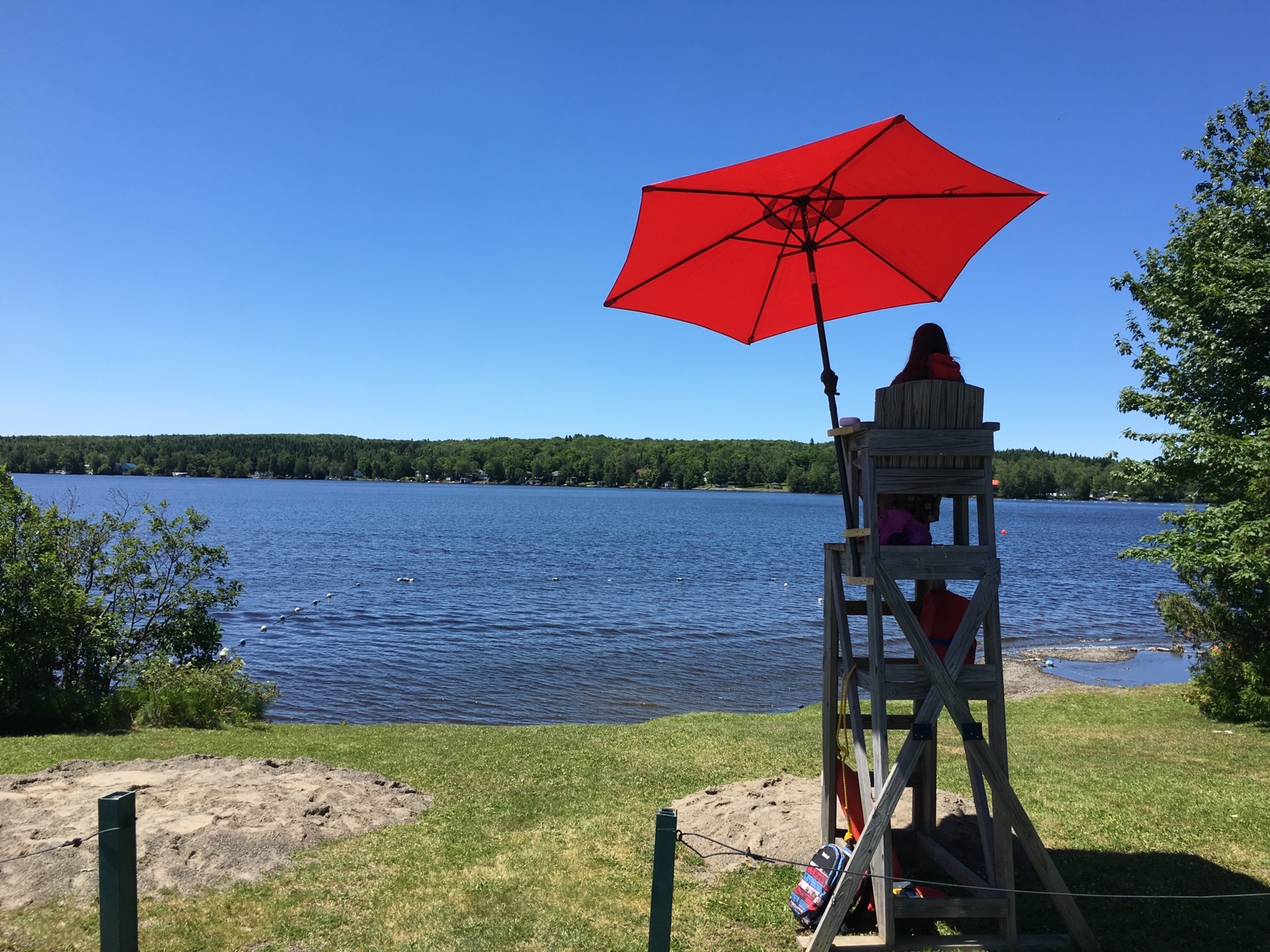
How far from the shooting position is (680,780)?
27.7 feet

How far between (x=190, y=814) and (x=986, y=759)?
5.83 meters

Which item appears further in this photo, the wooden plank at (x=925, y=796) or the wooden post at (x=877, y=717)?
the wooden plank at (x=925, y=796)

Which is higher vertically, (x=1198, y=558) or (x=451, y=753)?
(x=1198, y=558)

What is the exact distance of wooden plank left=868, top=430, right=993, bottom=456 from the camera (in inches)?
175

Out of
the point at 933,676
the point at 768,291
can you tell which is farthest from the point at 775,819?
the point at 768,291

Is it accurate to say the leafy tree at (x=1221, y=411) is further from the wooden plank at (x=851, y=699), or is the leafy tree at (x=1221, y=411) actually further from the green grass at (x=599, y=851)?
the wooden plank at (x=851, y=699)

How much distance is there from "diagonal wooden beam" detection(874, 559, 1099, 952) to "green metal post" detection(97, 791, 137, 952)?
3.91 m

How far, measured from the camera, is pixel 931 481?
14.8 ft

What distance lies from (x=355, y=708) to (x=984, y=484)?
15659 millimetres

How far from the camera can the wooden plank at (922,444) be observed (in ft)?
14.6

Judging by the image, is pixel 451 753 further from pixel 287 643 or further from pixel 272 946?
pixel 287 643

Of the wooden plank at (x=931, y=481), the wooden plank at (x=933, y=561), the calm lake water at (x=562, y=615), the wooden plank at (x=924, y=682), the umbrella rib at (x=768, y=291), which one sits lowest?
the calm lake water at (x=562, y=615)

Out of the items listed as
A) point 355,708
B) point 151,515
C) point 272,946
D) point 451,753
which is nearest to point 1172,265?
point 451,753

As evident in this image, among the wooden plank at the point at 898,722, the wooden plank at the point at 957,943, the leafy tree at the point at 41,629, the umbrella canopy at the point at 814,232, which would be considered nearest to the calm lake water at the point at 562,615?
the leafy tree at the point at 41,629
